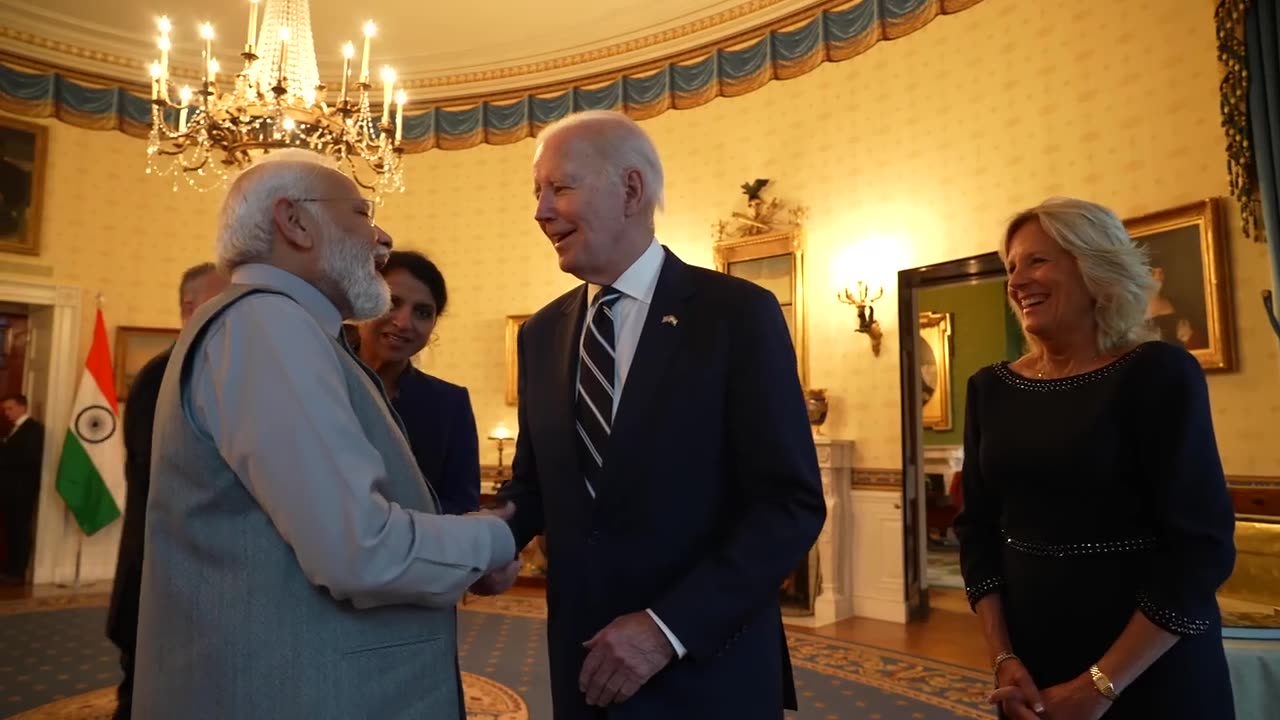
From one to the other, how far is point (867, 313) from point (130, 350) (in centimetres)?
704

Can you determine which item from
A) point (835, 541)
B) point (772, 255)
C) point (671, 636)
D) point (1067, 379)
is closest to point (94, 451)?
point (772, 255)

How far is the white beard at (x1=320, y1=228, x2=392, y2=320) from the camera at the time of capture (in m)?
1.45

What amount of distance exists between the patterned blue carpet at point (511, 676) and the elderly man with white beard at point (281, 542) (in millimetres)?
2891

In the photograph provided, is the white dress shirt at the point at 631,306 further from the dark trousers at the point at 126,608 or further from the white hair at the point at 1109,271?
the dark trousers at the point at 126,608

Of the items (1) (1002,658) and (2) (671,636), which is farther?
(1) (1002,658)

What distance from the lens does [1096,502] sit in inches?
62.2

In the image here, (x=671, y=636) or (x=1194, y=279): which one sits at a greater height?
(x=1194, y=279)

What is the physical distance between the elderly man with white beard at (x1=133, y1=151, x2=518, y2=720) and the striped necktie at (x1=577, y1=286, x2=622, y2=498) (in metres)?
0.22

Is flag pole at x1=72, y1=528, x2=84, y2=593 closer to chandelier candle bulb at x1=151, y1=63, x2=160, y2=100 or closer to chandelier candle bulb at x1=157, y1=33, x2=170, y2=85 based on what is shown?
chandelier candle bulb at x1=151, y1=63, x2=160, y2=100

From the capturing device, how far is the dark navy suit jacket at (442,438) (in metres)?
2.24

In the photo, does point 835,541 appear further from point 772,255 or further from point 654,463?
point 654,463

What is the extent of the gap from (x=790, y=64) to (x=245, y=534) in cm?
690

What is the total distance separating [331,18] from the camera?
7.93 meters

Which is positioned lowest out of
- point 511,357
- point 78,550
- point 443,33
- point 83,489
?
point 78,550
